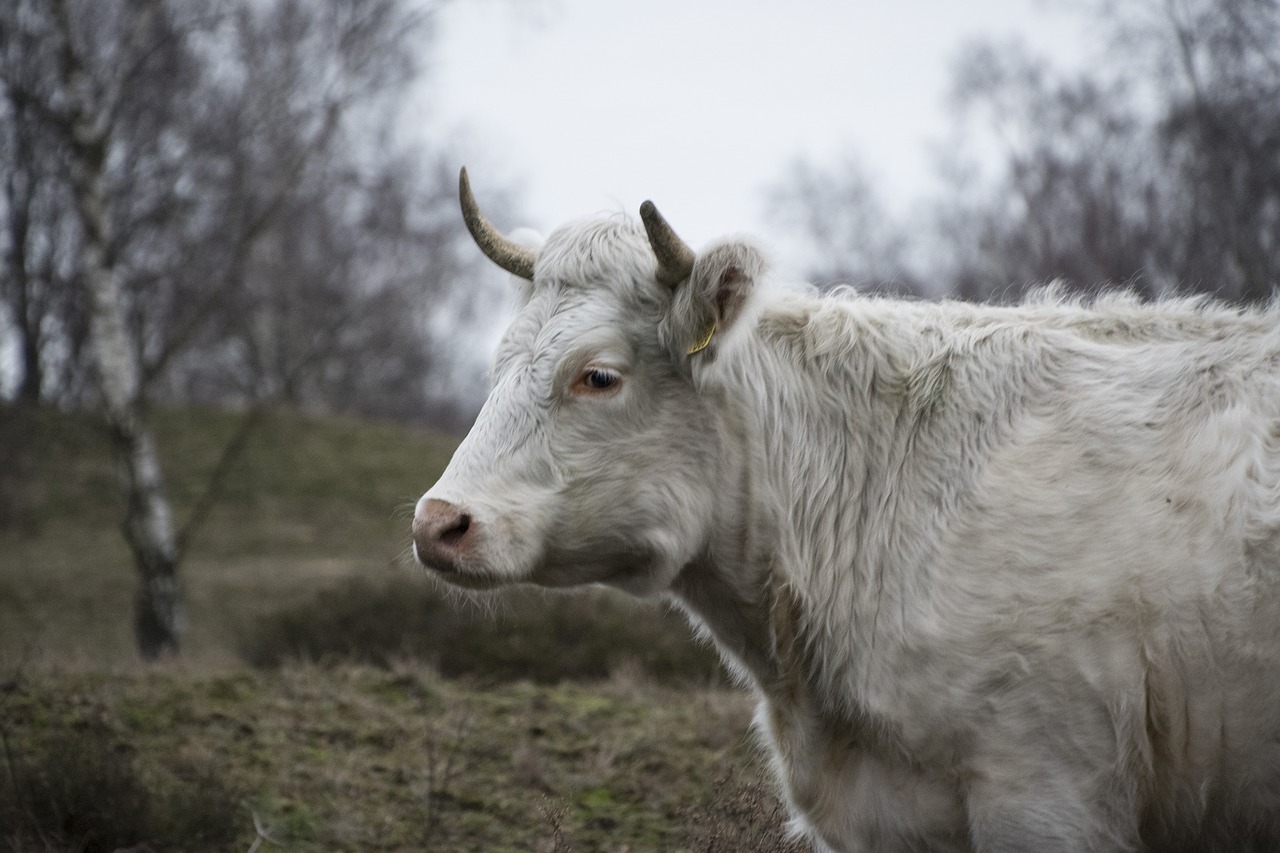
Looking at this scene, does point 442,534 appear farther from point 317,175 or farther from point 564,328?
point 317,175

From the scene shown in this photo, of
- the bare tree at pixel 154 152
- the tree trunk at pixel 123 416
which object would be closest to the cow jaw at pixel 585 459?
the bare tree at pixel 154 152

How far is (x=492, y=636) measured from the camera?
9008 millimetres

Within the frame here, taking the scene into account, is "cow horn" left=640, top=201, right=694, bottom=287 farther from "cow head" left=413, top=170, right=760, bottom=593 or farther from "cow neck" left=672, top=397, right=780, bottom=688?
"cow neck" left=672, top=397, right=780, bottom=688

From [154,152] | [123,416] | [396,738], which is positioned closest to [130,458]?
[123,416]

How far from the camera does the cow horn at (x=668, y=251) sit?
11.1ft

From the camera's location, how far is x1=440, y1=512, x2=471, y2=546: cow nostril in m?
3.26

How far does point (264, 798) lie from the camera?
16.2 ft

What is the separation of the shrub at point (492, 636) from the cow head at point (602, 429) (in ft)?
16.2

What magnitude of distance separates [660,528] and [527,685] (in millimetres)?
3824

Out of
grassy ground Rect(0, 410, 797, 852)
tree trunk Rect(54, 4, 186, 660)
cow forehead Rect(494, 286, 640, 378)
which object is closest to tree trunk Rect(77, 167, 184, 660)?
tree trunk Rect(54, 4, 186, 660)

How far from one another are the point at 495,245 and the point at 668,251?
817 mm

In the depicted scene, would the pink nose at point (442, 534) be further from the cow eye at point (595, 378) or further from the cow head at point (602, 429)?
the cow eye at point (595, 378)

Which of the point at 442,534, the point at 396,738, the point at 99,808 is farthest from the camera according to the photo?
the point at 396,738

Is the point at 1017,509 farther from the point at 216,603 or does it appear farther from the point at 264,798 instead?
the point at 216,603
